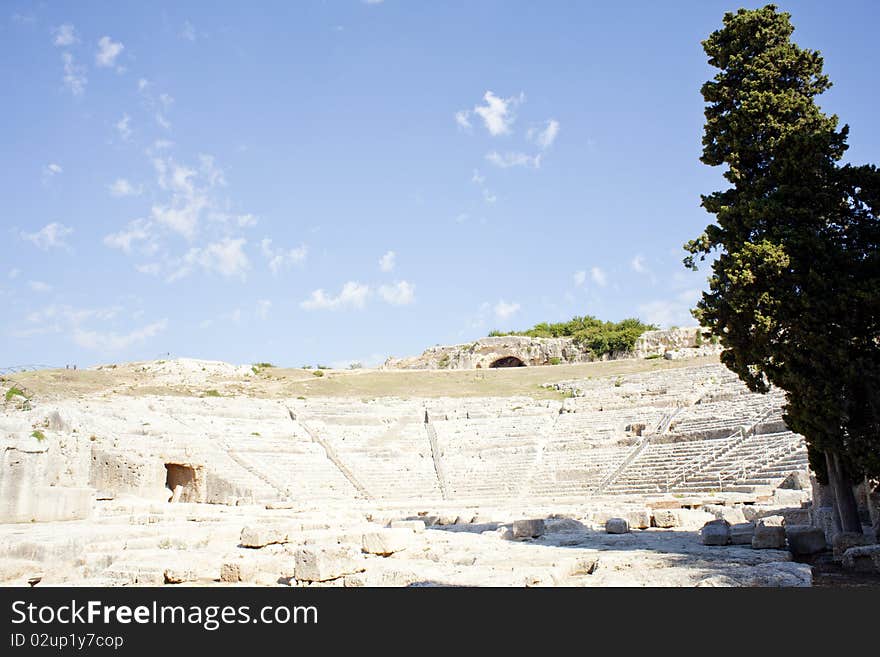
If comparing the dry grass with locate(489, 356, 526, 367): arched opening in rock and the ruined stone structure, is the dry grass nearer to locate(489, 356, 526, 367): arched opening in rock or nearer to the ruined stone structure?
the ruined stone structure

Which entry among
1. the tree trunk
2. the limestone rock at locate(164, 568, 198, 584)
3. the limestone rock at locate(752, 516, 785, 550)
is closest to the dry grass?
the limestone rock at locate(164, 568, 198, 584)

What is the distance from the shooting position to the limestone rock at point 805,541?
10844 millimetres

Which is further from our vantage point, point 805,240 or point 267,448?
point 267,448

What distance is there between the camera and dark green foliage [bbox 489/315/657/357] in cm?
6156

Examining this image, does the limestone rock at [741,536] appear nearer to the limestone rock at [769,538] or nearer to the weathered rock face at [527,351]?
the limestone rock at [769,538]

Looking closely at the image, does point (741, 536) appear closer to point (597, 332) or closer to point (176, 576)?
point (176, 576)

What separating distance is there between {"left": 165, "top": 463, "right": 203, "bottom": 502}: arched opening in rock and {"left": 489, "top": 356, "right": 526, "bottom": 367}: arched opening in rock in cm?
4263

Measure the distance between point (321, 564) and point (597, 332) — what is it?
192 ft

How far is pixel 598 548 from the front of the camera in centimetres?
1090

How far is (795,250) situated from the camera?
34.4ft
